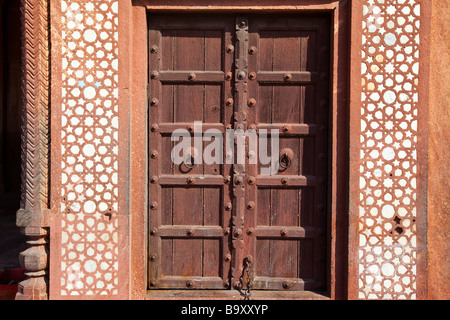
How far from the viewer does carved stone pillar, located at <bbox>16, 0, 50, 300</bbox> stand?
103 inches

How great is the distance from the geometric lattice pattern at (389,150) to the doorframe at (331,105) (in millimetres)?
91

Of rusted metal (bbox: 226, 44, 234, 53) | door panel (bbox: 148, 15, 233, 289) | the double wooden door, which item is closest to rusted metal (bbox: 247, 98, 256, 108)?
the double wooden door

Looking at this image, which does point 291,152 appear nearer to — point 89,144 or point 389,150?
point 389,150

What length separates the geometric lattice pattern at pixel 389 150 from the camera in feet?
8.51

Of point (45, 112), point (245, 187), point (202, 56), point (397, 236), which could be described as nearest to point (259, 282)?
point (245, 187)

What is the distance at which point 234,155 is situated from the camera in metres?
2.80

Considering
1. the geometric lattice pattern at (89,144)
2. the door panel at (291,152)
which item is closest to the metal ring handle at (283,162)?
the door panel at (291,152)

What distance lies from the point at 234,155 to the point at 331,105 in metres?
0.80

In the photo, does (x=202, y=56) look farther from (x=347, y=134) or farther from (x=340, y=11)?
(x=347, y=134)

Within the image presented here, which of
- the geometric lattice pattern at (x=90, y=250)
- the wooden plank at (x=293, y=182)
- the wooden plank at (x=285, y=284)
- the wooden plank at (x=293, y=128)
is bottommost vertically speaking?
the wooden plank at (x=285, y=284)

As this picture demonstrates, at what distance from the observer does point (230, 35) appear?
278 cm

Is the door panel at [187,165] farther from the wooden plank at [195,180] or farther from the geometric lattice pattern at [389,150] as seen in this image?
the geometric lattice pattern at [389,150]

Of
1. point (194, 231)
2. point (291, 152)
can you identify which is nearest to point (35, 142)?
point (194, 231)

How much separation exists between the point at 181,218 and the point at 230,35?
1441mm
